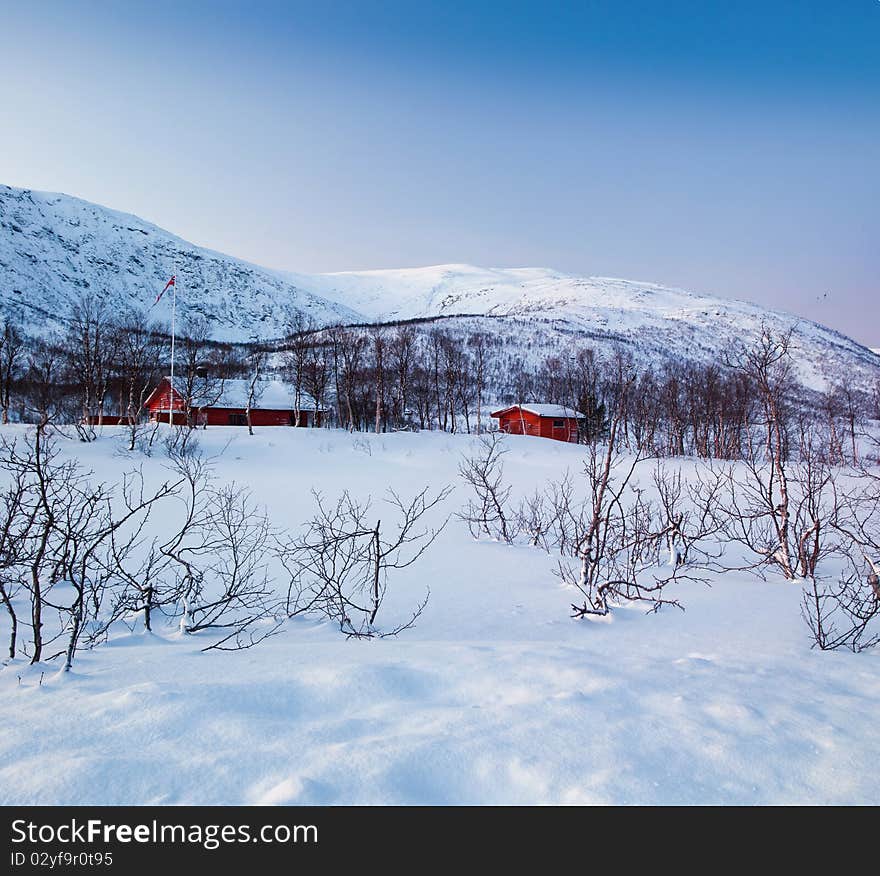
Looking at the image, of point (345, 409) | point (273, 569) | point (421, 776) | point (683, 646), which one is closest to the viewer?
point (421, 776)

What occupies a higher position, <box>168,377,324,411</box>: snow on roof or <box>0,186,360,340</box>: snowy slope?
<box>0,186,360,340</box>: snowy slope

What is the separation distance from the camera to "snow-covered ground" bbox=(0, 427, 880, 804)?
86.0 inches

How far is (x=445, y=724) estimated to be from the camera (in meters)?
2.72

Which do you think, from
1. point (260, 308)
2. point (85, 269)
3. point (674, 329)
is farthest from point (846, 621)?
point (85, 269)

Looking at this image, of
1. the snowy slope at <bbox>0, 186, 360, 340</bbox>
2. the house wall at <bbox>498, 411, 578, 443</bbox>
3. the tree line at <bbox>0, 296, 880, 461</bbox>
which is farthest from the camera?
the snowy slope at <bbox>0, 186, 360, 340</bbox>

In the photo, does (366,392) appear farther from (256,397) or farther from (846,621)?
(846,621)

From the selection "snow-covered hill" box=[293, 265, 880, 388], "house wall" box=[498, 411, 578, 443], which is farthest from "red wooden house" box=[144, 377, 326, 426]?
"snow-covered hill" box=[293, 265, 880, 388]

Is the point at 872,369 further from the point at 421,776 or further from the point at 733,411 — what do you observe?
the point at 421,776

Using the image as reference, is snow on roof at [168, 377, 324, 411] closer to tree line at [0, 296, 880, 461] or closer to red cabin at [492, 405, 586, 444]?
tree line at [0, 296, 880, 461]

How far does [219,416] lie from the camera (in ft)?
159

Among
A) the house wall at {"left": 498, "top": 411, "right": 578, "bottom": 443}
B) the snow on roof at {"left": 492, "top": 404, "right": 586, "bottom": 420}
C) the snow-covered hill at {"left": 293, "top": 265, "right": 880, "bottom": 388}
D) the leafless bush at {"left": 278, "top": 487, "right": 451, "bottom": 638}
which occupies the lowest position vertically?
the leafless bush at {"left": 278, "top": 487, "right": 451, "bottom": 638}

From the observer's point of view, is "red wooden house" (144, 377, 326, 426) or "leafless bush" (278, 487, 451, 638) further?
"red wooden house" (144, 377, 326, 426)

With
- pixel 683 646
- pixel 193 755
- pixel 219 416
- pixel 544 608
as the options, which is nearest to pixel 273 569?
pixel 544 608
